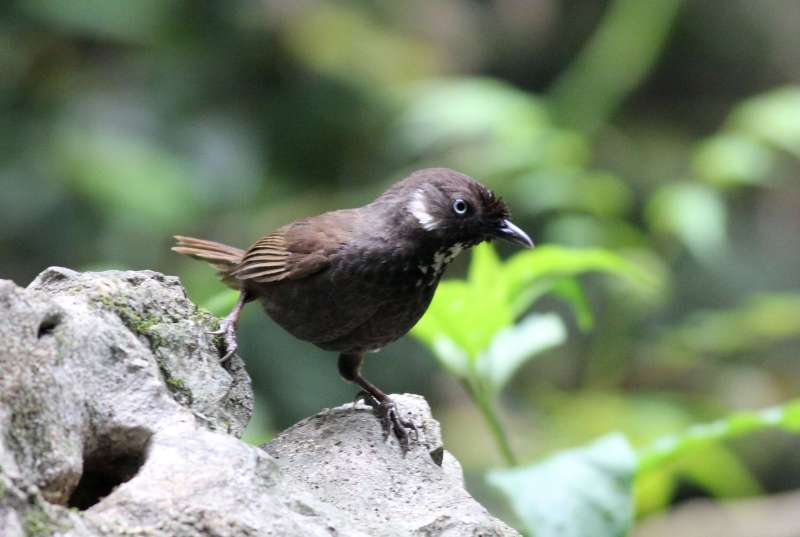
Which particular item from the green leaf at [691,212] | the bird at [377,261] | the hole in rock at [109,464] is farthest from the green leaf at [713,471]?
the hole in rock at [109,464]

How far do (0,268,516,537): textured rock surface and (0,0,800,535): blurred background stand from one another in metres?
2.96

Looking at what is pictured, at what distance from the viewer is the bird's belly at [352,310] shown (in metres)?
3.72

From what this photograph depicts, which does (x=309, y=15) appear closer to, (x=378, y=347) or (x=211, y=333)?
(x=378, y=347)

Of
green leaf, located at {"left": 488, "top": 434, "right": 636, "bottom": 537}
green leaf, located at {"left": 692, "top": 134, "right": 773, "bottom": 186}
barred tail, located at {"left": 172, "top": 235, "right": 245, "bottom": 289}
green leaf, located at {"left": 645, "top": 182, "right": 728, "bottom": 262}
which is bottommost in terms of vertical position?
green leaf, located at {"left": 488, "top": 434, "right": 636, "bottom": 537}

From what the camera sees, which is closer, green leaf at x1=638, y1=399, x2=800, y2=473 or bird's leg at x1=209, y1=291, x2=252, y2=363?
bird's leg at x1=209, y1=291, x2=252, y2=363

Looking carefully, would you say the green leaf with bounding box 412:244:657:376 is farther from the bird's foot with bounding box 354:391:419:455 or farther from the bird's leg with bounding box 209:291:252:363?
the bird's leg with bounding box 209:291:252:363

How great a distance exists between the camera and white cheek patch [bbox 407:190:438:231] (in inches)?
150

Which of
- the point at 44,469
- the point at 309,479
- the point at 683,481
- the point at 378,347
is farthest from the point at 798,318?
the point at 44,469

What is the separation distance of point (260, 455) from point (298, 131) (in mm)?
6612

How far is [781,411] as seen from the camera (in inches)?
145

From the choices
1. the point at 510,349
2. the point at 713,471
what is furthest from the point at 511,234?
the point at 713,471

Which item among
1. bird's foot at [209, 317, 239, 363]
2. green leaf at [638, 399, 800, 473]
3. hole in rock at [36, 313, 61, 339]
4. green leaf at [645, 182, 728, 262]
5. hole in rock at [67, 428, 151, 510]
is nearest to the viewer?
hole in rock at [36, 313, 61, 339]

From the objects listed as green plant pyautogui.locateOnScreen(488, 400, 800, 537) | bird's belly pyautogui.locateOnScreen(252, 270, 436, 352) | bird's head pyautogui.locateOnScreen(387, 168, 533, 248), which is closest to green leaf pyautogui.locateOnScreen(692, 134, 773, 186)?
bird's head pyautogui.locateOnScreen(387, 168, 533, 248)

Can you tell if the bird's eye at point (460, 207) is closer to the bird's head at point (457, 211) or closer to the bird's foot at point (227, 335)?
the bird's head at point (457, 211)
